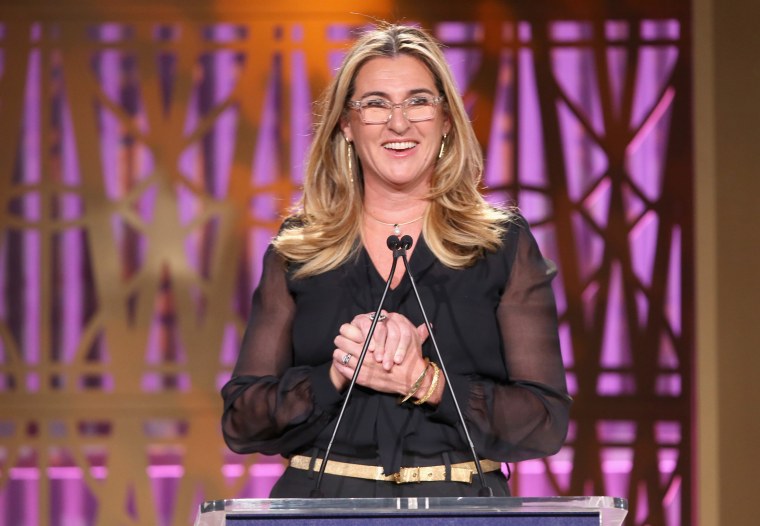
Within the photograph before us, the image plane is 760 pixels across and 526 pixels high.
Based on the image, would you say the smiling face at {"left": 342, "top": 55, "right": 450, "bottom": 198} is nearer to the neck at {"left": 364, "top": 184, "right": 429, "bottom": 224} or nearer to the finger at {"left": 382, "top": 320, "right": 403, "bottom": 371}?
the neck at {"left": 364, "top": 184, "right": 429, "bottom": 224}

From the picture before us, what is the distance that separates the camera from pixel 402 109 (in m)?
1.92

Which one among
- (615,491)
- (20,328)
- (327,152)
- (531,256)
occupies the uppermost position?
(327,152)

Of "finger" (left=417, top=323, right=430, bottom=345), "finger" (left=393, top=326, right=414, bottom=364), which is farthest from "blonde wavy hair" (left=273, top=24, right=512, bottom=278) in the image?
"finger" (left=393, top=326, right=414, bottom=364)

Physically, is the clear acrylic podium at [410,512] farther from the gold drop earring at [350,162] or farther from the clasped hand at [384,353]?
the gold drop earring at [350,162]

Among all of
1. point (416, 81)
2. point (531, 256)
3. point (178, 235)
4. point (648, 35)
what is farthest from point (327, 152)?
point (648, 35)

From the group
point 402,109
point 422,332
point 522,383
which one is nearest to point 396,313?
point 422,332

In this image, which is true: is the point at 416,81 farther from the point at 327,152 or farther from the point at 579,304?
the point at 579,304

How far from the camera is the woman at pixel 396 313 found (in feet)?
5.87

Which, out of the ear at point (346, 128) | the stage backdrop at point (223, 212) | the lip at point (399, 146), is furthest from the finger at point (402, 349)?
the stage backdrop at point (223, 212)

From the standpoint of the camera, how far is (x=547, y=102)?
380cm

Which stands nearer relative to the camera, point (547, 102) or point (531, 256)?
point (531, 256)

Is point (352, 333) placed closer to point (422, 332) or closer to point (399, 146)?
point (422, 332)

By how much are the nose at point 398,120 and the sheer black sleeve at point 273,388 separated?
1.03 ft

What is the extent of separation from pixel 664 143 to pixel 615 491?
116 cm
